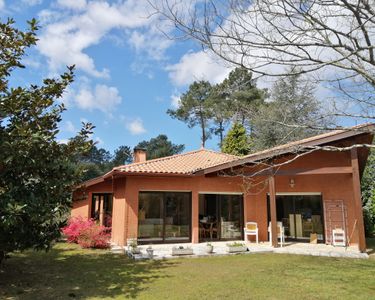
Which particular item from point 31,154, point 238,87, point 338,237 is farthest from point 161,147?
point 238,87

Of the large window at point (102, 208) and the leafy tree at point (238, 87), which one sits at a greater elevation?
the leafy tree at point (238, 87)

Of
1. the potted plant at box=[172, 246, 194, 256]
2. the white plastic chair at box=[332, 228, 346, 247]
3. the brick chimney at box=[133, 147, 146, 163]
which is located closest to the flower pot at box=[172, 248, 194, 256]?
the potted plant at box=[172, 246, 194, 256]

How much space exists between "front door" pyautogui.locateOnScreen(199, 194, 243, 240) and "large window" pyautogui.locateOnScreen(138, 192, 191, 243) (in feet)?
3.13

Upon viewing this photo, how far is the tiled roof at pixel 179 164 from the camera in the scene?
1589cm

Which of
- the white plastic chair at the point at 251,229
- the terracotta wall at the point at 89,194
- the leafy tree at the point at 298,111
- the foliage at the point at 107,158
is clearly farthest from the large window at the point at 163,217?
the foliage at the point at 107,158

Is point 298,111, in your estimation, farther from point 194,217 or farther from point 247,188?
point 194,217

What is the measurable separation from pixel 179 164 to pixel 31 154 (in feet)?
35.1

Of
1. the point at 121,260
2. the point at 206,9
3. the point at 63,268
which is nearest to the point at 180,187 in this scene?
the point at 121,260

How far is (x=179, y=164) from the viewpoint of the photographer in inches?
719

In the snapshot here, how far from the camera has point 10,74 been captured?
28.6ft

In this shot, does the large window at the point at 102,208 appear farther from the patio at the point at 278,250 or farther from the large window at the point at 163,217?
the patio at the point at 278,250

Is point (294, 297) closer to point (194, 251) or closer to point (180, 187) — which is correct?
point (194, 251)

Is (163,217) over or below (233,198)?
below

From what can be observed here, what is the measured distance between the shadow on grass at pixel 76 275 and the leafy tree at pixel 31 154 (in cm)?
104
